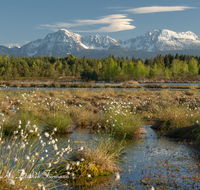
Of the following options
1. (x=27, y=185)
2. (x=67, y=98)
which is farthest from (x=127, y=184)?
(x=67, y=98)

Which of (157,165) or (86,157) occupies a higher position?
(86,157)

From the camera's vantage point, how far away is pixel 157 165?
18.9 feet

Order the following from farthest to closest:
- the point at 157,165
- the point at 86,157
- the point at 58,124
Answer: the point at 58,124 < the point at 157,165 < the point at 86,157

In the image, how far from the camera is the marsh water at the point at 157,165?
474 centimetres

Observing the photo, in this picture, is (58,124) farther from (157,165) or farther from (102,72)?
(102,72)

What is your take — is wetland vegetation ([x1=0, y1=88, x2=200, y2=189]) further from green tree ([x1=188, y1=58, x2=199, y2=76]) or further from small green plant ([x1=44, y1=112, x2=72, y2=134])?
green tree ([x1=188, y1=58, x2=199, y2=76])

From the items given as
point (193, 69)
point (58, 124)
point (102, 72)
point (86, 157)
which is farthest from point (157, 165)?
point (193, 69)

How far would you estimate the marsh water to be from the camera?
4.74 metres

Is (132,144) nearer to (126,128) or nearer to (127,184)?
(126,128)

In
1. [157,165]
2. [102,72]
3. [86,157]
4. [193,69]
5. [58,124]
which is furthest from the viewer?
[102,72]

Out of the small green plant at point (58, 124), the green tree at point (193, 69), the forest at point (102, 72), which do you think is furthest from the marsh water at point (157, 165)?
the green tree at point (193, 69)

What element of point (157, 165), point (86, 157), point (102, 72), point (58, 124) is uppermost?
point (86, 157)

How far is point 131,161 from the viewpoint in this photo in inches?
239

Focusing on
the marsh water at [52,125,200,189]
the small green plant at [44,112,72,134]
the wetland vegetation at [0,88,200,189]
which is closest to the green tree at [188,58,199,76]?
the wetland vegetation at [0,88,200,189]
